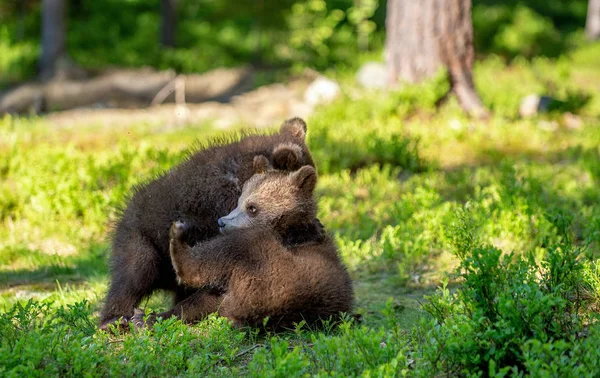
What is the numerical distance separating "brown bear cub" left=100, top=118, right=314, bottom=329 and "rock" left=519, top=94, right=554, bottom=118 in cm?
949

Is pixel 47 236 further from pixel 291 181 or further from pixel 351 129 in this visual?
pixel 351 129

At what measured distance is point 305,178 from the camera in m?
5.84

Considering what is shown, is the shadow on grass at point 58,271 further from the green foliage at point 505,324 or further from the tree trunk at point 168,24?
the tree trunk at point 168,24

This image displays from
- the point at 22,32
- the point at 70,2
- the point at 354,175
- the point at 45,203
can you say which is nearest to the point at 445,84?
the point at 354,175

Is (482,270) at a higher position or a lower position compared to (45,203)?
higher

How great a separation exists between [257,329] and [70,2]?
27.2 metres

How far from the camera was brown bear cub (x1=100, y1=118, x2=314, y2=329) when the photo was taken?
5582 mm

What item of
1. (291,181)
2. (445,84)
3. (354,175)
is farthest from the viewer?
(445,84)

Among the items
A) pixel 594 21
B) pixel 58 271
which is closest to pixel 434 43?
pixel 58 271

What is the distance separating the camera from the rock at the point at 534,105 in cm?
1451

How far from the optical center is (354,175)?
11.0 m

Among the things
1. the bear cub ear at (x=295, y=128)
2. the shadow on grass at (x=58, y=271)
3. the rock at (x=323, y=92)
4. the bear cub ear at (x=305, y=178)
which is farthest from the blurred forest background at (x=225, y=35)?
the bear cub ear at (x=305, y=178)

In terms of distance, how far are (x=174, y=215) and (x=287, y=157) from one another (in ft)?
3.14

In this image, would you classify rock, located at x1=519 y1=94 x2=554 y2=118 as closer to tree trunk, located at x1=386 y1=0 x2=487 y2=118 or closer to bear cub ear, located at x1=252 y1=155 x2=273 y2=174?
tree trunk, located at x1=386 y1=0 x2=487 y2=118
